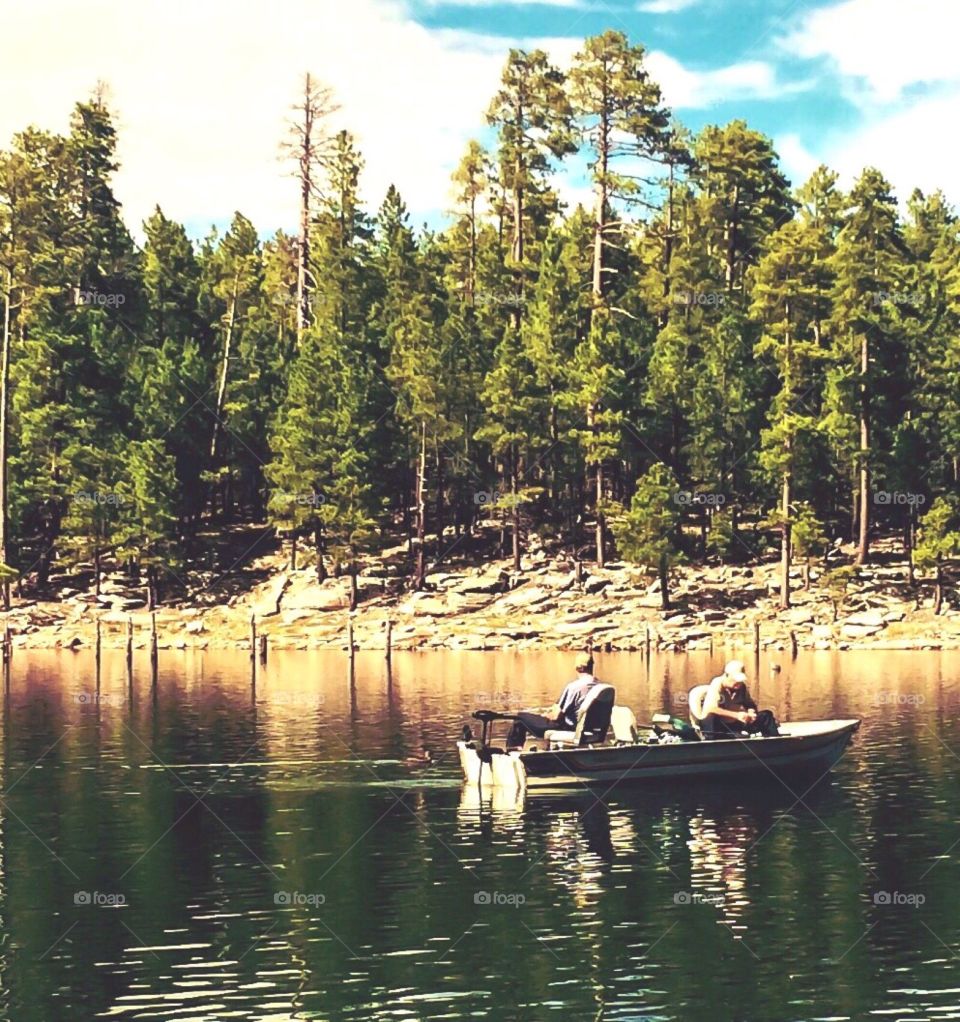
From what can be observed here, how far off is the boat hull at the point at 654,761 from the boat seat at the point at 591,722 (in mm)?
582

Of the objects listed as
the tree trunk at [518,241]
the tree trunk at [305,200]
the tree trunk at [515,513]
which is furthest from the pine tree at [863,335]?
the tree trunk at [305,200]

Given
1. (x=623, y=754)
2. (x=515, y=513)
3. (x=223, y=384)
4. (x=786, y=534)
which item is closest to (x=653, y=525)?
(x=786, y=534)

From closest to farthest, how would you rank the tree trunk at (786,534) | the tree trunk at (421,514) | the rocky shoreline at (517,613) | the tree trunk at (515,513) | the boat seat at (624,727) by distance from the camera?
the boat seat at (624,727), the rocky shoreline at (517,613), the tree trunk at (786,534), the tree trunk at (515,513), the tree trunk at (421,514)

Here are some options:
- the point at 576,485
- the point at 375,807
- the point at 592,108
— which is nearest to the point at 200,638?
the point at 576,485

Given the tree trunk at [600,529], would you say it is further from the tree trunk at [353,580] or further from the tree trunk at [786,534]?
the tree trunk at [353,580]

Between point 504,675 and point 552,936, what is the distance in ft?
138

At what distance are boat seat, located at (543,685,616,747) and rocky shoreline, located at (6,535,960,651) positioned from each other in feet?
138

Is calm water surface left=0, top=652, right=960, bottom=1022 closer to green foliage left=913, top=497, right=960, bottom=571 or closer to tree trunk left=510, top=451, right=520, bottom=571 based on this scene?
green foliage left=913, top=497, right=960, bottom=571

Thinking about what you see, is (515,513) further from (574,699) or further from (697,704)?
(574,699)

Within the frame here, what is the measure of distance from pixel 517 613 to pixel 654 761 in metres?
50.6

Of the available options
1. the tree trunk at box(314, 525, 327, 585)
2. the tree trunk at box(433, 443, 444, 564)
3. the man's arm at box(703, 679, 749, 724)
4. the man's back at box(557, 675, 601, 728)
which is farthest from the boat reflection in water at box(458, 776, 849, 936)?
the tree trunk at box(433, 443, 444, 564)

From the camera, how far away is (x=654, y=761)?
3453 cm

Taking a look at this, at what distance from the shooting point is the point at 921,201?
116125 mm

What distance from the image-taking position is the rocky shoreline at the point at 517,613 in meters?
80.6
